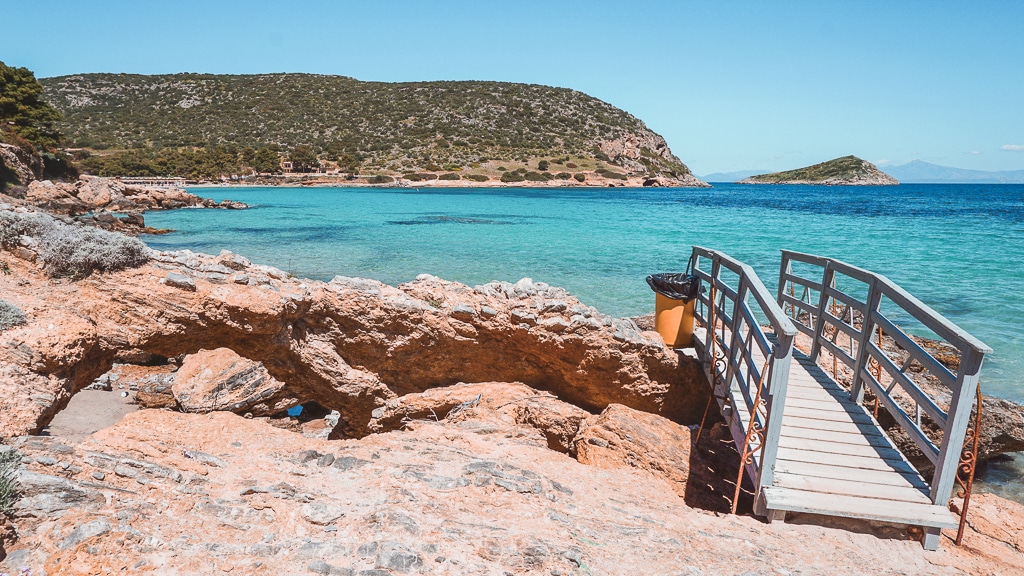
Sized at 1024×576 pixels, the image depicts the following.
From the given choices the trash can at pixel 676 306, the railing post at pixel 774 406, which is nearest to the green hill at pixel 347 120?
the trash can at pixel 676 306

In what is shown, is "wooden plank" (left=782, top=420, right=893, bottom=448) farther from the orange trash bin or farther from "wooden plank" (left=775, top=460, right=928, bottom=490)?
the orange trash bin

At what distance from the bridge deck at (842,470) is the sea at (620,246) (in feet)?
11.6

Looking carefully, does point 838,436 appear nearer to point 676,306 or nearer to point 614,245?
point 676,306

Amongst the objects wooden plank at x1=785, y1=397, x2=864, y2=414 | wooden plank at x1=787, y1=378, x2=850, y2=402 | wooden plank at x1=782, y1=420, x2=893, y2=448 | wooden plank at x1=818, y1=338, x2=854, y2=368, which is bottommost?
wooden plank at x1=782, y1=420, x2=893, y2=448

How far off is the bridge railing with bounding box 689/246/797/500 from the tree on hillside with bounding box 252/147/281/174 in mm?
83002

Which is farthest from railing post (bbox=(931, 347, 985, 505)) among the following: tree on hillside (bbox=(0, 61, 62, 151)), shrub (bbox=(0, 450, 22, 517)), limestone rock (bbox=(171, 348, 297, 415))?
tree on hillside (bbox=(0, 61, 62, 151))

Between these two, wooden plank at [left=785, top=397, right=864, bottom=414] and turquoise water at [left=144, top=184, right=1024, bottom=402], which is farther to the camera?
turquoise water at [left=144, top=184, right=1024, bottom=402]

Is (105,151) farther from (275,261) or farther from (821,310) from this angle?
(821,310)

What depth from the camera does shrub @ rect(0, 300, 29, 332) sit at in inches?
208

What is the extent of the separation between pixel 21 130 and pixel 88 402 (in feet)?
159

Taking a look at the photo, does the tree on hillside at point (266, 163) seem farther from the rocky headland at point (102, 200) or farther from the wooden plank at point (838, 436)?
the wooden plank at point (838, 436)

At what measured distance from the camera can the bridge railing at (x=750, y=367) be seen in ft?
17.7

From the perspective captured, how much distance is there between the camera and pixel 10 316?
17.6 ft

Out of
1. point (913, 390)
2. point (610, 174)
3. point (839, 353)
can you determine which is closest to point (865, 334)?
point (839, 353)
